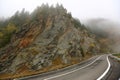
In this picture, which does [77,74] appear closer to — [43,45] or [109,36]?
[43,45]

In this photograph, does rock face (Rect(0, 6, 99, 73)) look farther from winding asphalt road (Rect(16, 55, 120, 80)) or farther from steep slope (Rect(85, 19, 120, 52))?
steep slope (Rect(85, 19, 120, 52))

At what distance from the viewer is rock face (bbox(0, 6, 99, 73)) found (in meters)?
31.7

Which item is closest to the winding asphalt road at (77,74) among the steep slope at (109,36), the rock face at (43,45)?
the rock face at (43,45)

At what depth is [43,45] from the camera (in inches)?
1423

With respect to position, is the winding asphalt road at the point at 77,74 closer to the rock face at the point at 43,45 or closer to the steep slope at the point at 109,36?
the rock face at the point at 43,45

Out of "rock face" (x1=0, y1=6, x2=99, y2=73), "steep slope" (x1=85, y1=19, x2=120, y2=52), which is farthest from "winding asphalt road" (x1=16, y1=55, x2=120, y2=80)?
"steep slope" (x1=85, y1=19, x2=120, y2=52)

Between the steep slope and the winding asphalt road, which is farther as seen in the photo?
the steep slope

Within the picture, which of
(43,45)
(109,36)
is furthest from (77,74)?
(109,36)

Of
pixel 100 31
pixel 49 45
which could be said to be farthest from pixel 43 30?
pixel 100 31

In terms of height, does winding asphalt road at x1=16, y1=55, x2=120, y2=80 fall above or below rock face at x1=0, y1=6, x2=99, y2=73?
below

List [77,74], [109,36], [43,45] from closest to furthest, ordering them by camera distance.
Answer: [77,74] → [43,45] → [109,36]

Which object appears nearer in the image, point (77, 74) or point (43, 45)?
point (77, 74)

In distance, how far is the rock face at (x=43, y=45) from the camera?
31.7 meters

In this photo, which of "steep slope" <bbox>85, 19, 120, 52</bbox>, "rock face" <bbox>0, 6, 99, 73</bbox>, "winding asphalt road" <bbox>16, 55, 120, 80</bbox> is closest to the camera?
"winding asphalt road" <bbox>16, 55, 120, 80</bbox>
